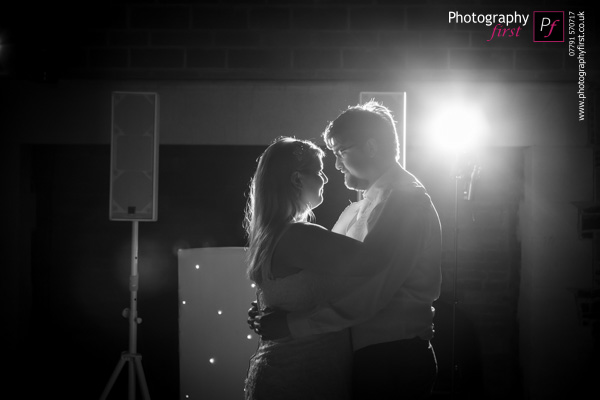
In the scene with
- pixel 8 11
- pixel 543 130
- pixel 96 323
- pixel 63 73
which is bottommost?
pixel 96 323

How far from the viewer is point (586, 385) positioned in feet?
10.5

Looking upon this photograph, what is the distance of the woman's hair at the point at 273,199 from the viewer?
5.21 ft

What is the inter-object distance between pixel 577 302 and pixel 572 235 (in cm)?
44

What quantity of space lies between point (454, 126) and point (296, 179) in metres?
1.83

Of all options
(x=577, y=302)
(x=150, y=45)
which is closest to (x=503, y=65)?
(x=577, y=302)

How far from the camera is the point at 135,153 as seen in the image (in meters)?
3.06

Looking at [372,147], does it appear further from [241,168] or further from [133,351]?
[133,351]

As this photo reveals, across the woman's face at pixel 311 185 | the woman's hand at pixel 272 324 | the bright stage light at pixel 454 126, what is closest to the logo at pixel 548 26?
the bright stage light at pixel 454 126

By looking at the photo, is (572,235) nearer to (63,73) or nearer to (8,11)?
(63,73)

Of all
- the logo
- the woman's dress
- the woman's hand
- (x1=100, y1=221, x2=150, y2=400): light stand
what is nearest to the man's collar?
the woman's dress

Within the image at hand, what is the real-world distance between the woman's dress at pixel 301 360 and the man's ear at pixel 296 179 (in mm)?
288

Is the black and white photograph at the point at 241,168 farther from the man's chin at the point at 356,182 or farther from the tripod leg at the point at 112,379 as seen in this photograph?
the man's chin at the point at 356,182

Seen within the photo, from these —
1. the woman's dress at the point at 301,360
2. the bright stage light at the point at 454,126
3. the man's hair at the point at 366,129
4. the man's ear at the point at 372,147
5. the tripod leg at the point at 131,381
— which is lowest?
the tripod leg at the point at 131,381

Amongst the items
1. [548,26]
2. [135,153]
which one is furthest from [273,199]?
A: [548,26]
